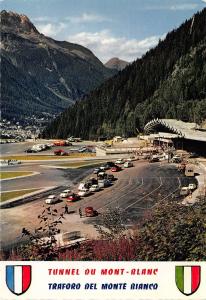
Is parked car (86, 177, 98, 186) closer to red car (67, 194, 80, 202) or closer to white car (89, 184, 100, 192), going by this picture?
white car (89, 184, 100, 192)

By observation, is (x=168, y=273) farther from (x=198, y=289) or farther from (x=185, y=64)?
(x=185, y=64)

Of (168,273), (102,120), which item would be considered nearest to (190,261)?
(168,273)

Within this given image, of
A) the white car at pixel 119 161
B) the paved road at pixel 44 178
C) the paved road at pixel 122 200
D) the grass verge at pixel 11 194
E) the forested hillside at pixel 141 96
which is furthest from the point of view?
the forested hillside at pixel 141 96

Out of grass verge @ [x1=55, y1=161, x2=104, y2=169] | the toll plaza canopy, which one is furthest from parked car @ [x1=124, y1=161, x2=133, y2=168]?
the toll plaza canopy

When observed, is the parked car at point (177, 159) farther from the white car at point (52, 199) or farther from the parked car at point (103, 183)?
the white car at point (52, 199)

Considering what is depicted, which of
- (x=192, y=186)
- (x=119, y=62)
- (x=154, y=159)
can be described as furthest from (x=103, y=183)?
(x=119, y=62)

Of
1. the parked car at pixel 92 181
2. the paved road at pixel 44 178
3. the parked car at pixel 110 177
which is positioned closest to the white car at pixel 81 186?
the parked car at pixel 92 181
